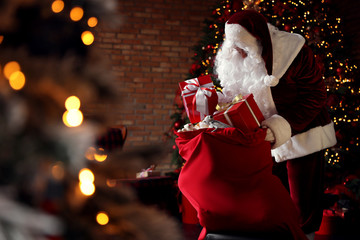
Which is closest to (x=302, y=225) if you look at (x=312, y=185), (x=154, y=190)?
(x=312, y=185)

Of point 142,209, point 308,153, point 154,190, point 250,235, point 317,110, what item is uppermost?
point 142,209

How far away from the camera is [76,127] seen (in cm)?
37

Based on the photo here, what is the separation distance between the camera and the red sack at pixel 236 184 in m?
1.83

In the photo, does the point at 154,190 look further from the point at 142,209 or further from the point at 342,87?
the point at 142,209

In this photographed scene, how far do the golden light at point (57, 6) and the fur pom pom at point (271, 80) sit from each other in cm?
184

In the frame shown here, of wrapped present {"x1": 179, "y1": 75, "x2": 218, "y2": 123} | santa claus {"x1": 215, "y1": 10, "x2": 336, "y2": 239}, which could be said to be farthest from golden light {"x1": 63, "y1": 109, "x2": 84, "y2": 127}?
santa claus {"x1": 215, "y1": 10, "x2": 336, "y2": 239}

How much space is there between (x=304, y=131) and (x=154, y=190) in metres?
1.76

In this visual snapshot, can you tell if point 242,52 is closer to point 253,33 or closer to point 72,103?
point 253,33

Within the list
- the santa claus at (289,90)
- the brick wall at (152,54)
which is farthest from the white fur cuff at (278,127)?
the brick wall at (152,54)

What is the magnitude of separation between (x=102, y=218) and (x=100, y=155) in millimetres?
71

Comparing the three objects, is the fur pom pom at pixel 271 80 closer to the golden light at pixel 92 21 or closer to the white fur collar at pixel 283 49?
the white fur collar at pixel 283 49

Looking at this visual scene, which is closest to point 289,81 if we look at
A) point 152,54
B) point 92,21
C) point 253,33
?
point 253,33

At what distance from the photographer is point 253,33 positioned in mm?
2094

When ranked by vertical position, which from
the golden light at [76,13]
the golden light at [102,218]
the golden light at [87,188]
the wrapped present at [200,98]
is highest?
the golden light at [76,13]
